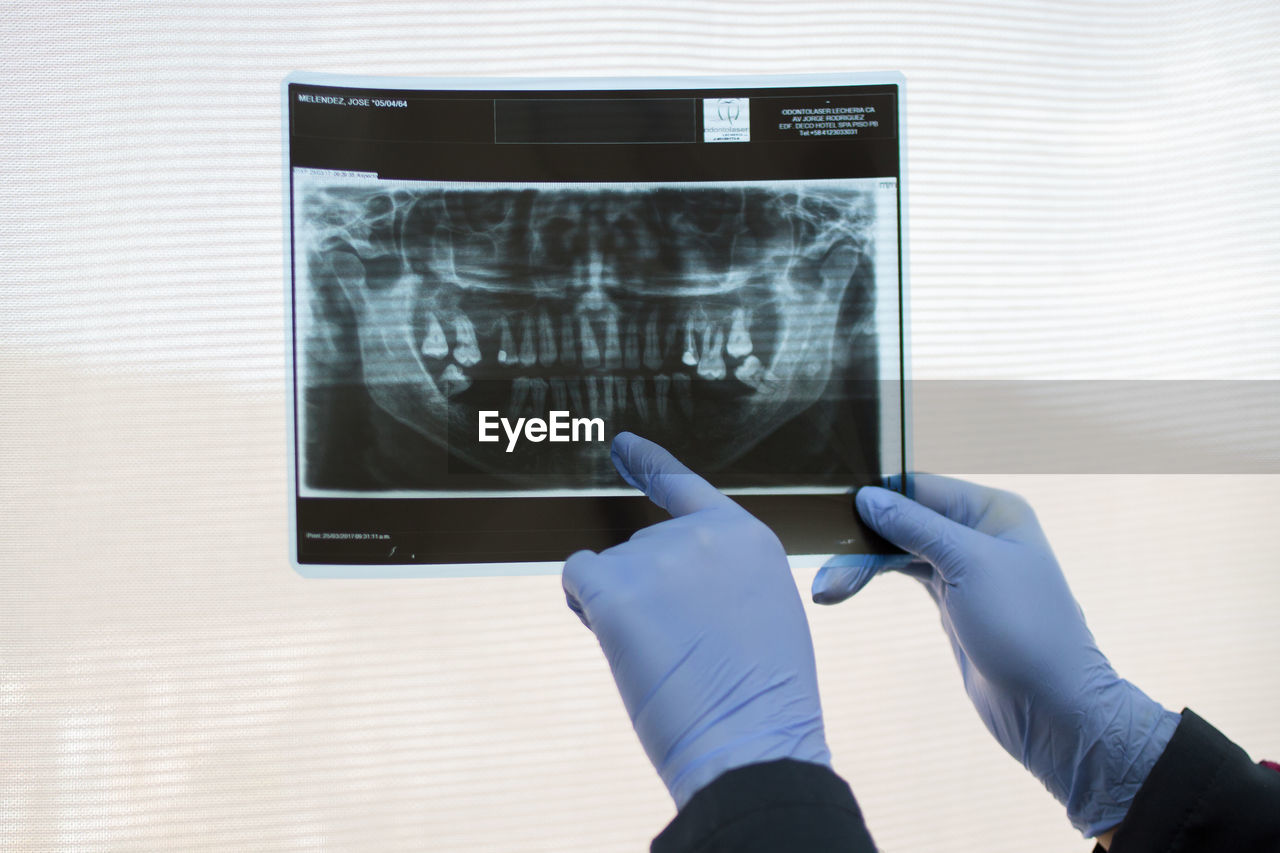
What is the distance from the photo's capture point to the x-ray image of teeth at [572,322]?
25.6 inches

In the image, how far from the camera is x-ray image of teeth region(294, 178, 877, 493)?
649 mm

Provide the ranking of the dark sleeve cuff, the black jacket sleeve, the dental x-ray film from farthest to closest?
the dental x-ray film < the black jacket sleeve < the dark sleeve cuff

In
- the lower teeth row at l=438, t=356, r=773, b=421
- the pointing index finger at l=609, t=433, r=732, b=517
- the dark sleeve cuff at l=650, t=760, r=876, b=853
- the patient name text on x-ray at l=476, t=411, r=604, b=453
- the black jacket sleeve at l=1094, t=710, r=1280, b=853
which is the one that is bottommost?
the black jacket sleeve at l=1094, t=710, r=1280, b=853

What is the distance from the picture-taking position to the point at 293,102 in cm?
64

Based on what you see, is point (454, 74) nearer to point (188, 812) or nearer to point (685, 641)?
point (685, 641)

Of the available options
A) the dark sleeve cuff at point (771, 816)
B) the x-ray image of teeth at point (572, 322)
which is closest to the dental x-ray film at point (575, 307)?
the x-ray image of teeth at point (572, 322)

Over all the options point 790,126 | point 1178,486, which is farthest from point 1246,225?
point 790,126

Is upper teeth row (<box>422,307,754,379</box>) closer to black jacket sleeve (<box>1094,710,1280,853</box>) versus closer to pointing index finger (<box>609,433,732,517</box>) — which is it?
pointing index finger (<box>609,433,732,517</box>)

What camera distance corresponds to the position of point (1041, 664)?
63cm

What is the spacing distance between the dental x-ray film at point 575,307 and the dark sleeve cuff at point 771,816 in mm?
221

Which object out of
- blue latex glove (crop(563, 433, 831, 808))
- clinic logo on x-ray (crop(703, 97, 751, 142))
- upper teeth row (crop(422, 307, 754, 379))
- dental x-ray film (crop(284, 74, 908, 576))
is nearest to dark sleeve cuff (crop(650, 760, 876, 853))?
blue latex glove (crop(563, 433, 831, 808))

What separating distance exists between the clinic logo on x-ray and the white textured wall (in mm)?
107

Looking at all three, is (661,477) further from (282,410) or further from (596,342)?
(282,410)

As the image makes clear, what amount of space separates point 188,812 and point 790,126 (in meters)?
0.92
